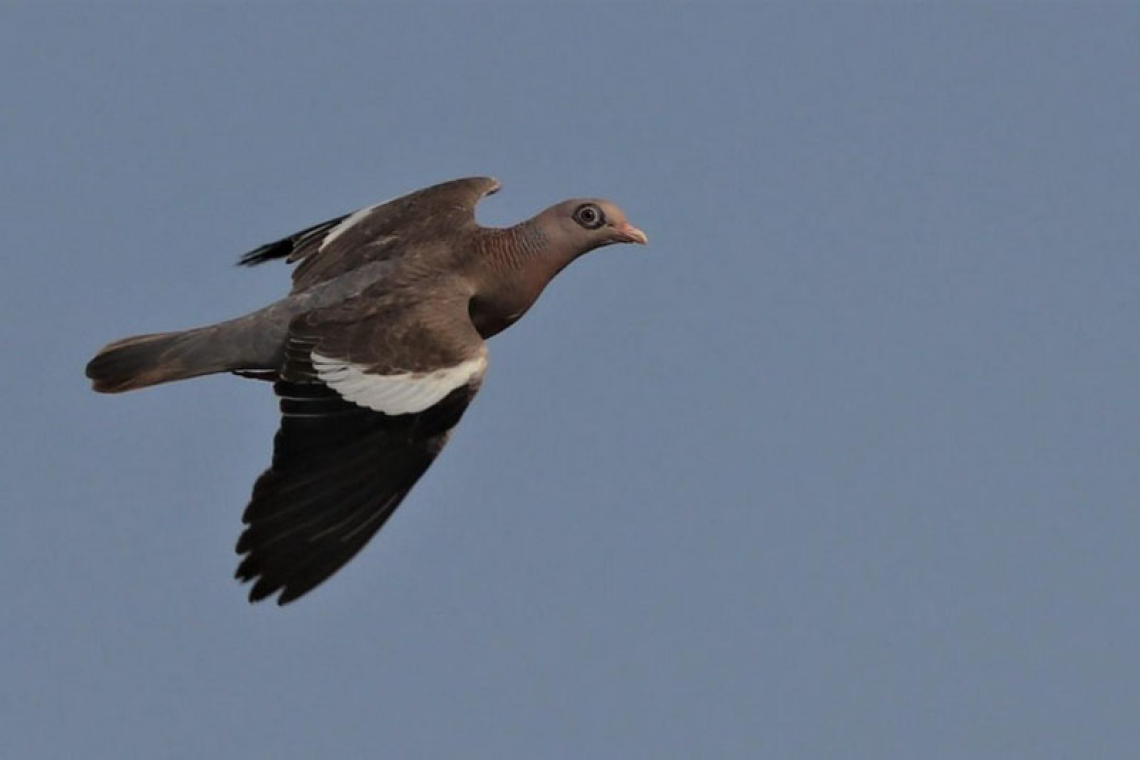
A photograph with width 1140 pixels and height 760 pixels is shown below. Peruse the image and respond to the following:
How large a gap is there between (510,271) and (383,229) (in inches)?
56.6

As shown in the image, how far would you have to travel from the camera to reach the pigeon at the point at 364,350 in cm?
1424

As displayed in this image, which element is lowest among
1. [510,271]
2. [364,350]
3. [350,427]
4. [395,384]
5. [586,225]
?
[350,427]

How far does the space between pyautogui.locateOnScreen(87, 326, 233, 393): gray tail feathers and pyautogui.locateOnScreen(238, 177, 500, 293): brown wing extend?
1303 millimetres

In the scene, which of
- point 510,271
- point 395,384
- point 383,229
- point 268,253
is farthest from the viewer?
point 268,253

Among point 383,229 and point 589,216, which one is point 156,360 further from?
point 589,216

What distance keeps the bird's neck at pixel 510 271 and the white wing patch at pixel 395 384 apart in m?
1.51

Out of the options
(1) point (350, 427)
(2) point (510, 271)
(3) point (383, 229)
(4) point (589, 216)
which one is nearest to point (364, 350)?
(1) point (350, 427)

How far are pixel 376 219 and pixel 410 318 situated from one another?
2.43 m

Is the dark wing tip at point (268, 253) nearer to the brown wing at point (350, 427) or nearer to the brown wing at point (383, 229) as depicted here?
the brown wing at point (383, 229)

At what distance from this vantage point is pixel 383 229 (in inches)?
695

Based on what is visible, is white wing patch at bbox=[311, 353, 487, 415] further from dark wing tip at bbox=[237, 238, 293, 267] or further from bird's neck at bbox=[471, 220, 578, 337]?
dark wing tip at bbox=[237, 238, 293, 267]

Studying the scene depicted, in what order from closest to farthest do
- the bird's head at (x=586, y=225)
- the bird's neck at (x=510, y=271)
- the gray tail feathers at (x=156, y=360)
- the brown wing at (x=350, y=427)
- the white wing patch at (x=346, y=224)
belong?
1. the brown wing at (x=350, y=427)
2. the gray tail feathers at (x=156, y=360)
3. the bird's neck at (x=510, y=271)
4. the bird's head at (x=586, y=225)
5. the white wing patch at (x=346, y=224)

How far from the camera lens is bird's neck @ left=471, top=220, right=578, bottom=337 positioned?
16.7 m

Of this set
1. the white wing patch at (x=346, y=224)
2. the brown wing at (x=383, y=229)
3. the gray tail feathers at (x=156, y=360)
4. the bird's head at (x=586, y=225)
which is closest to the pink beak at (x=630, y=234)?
the bird's head at (x=586, y=225)
